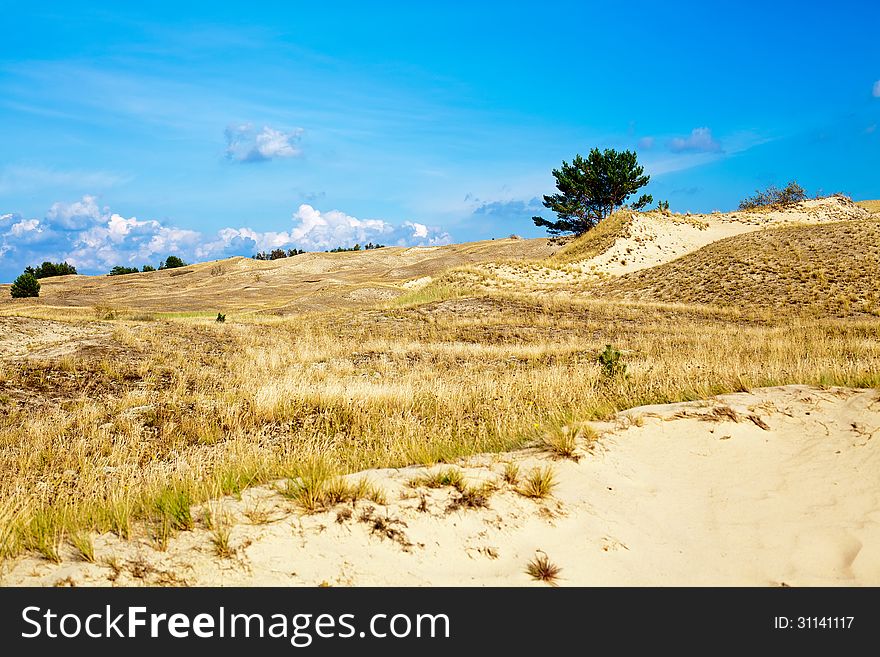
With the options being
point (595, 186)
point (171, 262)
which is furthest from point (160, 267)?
point (595, 186)

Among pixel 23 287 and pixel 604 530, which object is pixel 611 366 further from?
pixel 23 287

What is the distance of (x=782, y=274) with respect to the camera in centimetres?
3281

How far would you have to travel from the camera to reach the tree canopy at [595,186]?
64875mm

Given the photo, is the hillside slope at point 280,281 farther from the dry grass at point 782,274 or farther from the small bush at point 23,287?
the dry grass at point 782,274

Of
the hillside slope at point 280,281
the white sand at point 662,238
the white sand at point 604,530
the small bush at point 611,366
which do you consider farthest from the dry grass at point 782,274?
the white sand at point 604,530

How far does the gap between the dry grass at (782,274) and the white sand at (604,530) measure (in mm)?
23695

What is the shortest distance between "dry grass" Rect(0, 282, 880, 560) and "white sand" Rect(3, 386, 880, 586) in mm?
310

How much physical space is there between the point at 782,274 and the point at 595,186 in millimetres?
36859

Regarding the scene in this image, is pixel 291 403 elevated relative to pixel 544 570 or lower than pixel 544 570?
elevated

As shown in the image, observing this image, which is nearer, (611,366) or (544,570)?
(544,570)

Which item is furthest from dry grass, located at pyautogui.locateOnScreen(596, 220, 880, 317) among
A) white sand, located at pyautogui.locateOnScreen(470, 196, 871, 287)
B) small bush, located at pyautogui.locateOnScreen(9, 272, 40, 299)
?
small bush, located at pyautogui.locateOnScreen(9, 272, 40, 299)
